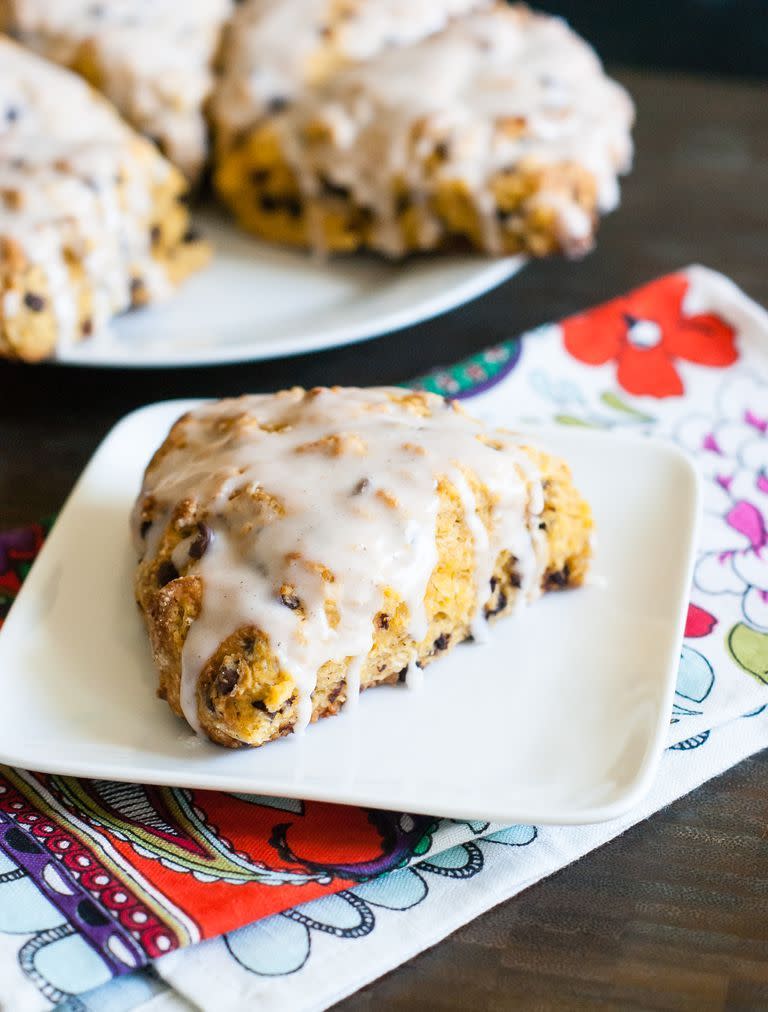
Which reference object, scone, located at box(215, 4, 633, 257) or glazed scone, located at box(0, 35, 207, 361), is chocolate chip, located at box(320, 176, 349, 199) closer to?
scone, located at box(215, 4, 633, 257)

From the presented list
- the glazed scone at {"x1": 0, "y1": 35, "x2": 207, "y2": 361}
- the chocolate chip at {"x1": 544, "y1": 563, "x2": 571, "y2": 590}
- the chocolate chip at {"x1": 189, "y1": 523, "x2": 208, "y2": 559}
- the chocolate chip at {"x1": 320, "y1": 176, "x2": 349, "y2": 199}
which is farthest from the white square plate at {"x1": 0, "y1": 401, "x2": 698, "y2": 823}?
the chocolate chip at {"x1": 320, "y1": 176, "x2": 349, "y2": 199}

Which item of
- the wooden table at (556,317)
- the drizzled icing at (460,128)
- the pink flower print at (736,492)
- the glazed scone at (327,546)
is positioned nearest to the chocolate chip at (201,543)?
the glazed scone at (327,546)

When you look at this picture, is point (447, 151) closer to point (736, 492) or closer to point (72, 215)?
point (72, 215)

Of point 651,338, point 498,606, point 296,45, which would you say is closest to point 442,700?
point 498,606

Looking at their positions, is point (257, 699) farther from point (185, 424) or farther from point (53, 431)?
point (53, 431)

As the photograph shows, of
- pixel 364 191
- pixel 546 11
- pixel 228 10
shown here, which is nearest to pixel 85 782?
pixel 364 191
